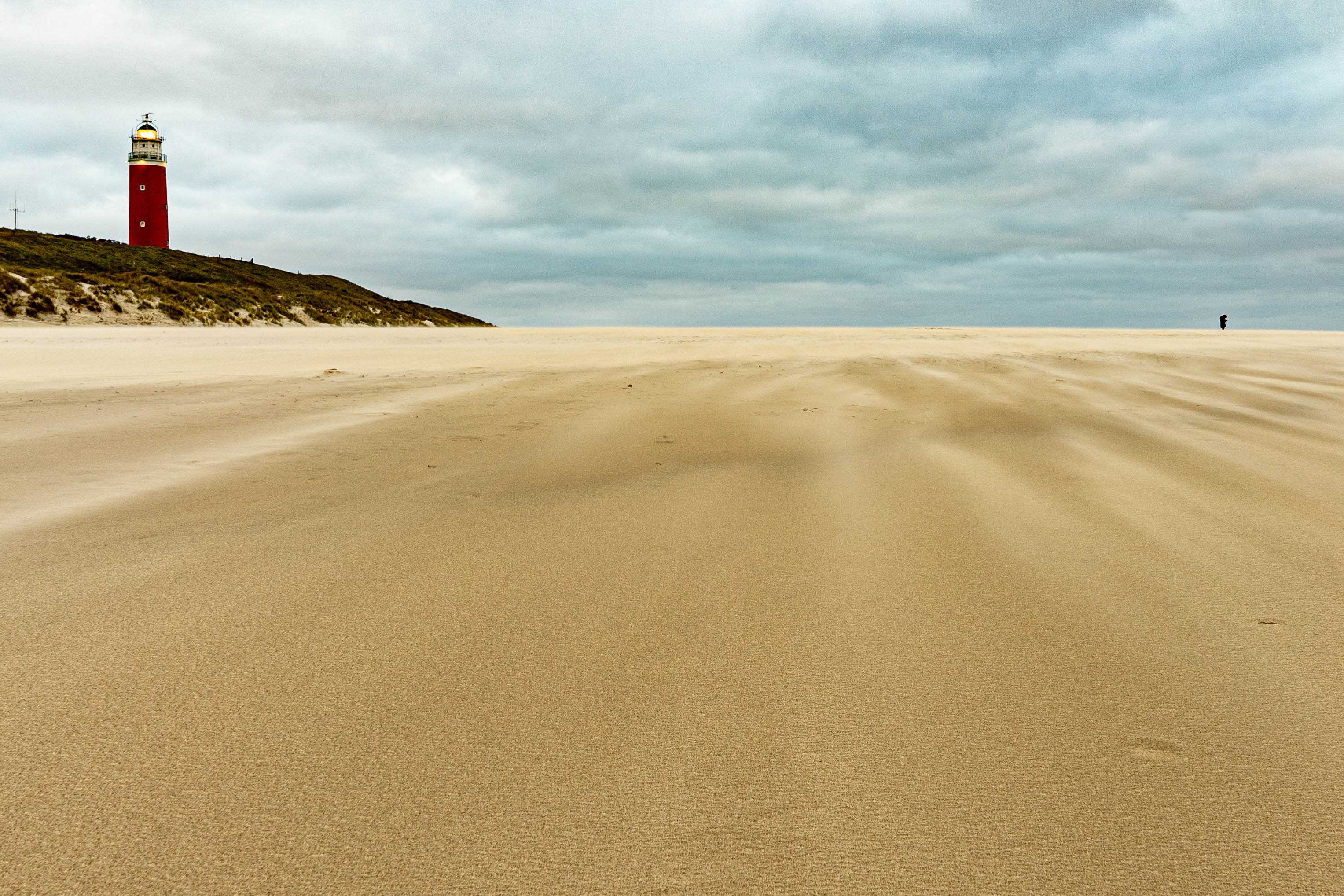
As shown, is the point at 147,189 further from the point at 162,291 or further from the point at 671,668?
the point at 671,668

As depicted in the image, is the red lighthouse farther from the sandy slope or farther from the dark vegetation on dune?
the sandy slope

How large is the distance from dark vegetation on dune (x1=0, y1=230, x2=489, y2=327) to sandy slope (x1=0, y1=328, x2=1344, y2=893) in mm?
22028

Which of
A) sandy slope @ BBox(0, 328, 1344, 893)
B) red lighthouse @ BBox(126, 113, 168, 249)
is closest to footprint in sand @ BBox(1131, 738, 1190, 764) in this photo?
sandy slope @ BBox(0, 328, 1344, 893)

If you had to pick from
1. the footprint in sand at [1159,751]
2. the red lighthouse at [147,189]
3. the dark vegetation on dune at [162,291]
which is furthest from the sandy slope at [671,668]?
the red lighthouse at [147,189]

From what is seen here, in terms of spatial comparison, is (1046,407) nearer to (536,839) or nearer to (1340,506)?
(1340,506)

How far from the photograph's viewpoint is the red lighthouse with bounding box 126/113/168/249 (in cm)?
6575

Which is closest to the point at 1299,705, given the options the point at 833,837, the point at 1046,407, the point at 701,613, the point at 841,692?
the point at 841,692

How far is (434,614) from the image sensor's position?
105 inches

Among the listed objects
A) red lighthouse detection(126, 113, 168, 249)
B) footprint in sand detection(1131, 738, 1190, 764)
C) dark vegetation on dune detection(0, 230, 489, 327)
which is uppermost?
red lighthouse detection(126, 113, 168, 249)

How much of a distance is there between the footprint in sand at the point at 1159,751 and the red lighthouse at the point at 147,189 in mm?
75865

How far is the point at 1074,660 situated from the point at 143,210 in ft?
252

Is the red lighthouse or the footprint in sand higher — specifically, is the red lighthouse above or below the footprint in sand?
above

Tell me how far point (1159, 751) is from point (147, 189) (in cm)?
7712

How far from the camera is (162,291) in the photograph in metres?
28.0
